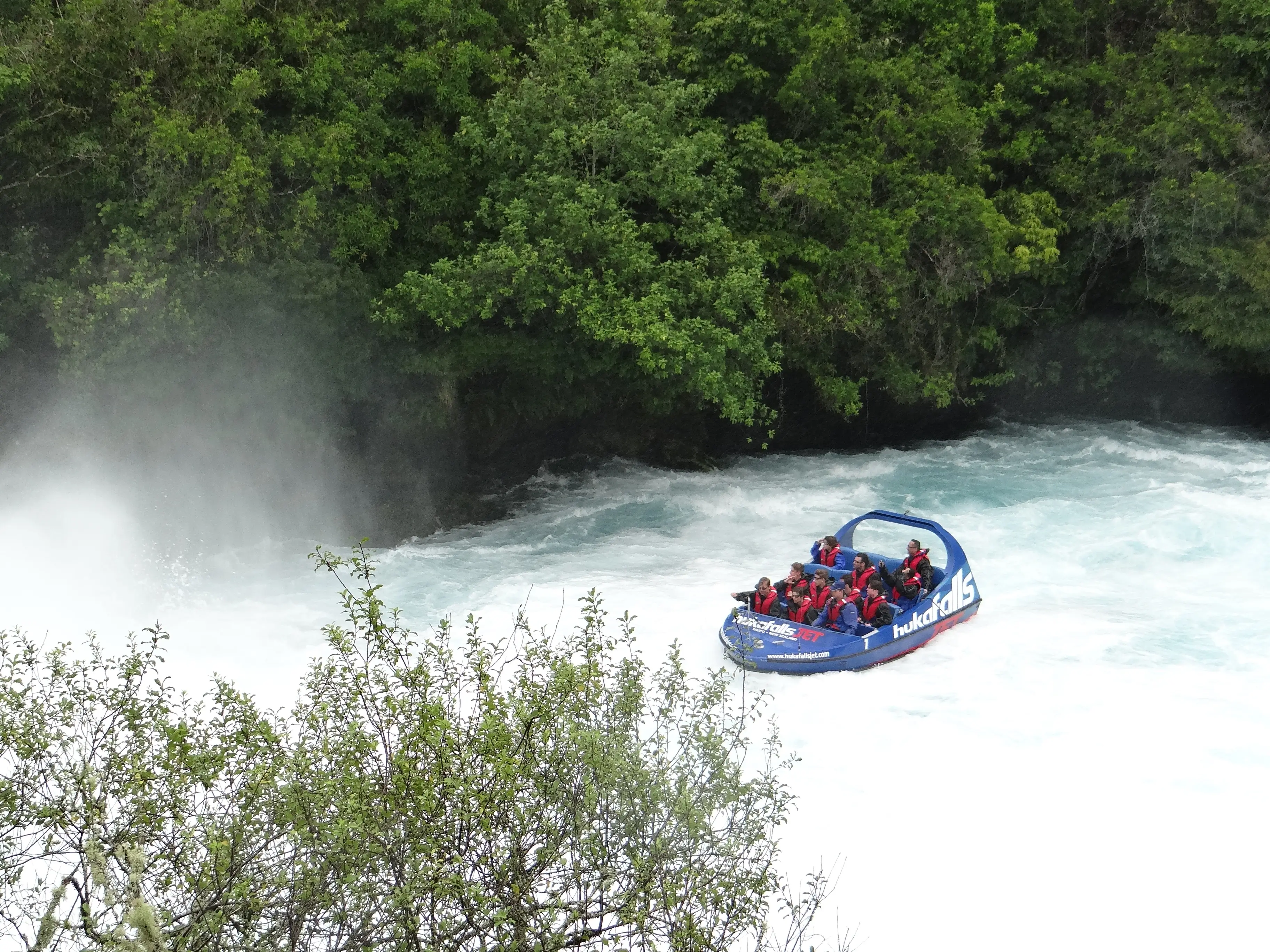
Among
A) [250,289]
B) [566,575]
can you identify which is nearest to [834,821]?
[566,575]

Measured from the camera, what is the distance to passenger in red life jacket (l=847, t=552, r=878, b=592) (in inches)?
714

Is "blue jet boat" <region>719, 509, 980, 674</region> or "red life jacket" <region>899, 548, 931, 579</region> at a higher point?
"red life jacket" <region>899, 548, 931, 579</region>

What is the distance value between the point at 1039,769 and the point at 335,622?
10434 millimetres

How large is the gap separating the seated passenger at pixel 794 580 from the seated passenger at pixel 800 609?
0.32 m

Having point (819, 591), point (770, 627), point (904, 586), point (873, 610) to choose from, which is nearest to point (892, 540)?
point (904, 586)

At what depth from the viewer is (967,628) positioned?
60.6ft

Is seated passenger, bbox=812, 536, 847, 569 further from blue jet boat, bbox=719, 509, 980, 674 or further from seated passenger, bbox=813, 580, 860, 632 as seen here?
seated passenger, bbox=813, 580, 860, 632

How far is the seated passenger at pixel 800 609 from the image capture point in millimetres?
17078

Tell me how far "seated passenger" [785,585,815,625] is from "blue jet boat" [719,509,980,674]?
0.18 m

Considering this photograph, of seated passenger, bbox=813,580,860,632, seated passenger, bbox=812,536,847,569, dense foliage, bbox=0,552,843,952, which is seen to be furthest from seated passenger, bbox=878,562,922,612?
dense foliage, bbox=0,552,843,952

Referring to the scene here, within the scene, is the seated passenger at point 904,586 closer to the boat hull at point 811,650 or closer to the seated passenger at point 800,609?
the boat hull at point 811,650

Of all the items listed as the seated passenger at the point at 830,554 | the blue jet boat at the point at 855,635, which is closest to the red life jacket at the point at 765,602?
the blue jet boat at the point at 855,635

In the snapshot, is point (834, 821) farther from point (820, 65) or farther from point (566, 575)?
point (820, 65)

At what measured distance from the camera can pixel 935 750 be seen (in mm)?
15094
